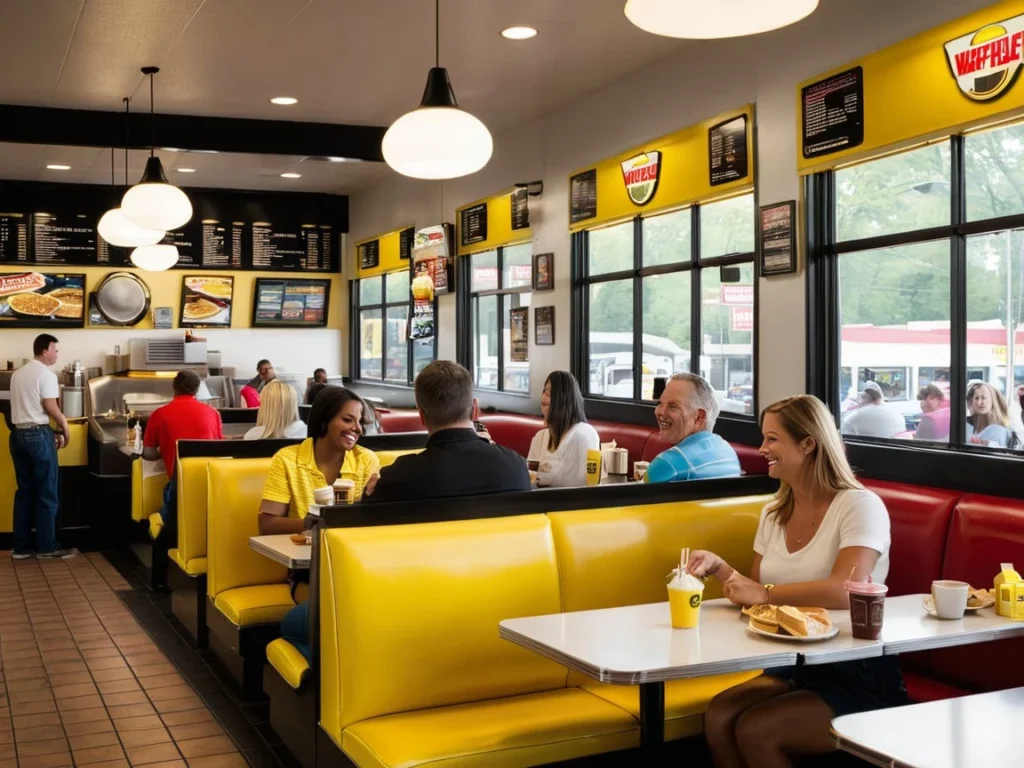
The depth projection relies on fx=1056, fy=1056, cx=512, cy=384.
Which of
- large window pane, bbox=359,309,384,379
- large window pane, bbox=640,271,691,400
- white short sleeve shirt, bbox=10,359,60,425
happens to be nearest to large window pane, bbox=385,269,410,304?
large window pane, bbox=359,309,384,379

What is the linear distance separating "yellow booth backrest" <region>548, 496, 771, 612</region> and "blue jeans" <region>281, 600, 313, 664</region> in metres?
0.88

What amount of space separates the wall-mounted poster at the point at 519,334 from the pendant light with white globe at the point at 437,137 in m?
4.59

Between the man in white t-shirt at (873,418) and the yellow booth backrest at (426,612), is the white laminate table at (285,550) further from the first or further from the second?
the man in white t-shirt at (873,418)

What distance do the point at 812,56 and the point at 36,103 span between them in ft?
18.4

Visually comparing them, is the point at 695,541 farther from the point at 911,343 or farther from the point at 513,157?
the point at 513,157

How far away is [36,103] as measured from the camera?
25.5ft

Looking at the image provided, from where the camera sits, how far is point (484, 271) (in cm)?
941

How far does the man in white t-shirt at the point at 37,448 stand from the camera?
23.2ft

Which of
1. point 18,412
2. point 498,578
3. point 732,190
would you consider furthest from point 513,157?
point 498,578

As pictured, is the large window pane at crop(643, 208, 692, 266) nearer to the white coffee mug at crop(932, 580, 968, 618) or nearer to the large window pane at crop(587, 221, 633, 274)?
the large window pane at crop(587, 221, 633, 274)

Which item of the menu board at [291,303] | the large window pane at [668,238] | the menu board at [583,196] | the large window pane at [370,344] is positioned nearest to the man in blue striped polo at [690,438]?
the large window pane at [668,238]

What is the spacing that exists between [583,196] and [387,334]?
467cm

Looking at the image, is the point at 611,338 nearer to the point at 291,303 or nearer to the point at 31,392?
the point at 31,392

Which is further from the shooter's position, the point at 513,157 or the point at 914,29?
the point at 513,157
